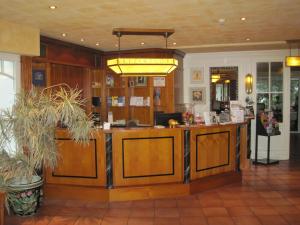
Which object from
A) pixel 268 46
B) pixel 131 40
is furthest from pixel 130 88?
pixel 268 46

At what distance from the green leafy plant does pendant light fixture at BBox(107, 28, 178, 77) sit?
131 cm

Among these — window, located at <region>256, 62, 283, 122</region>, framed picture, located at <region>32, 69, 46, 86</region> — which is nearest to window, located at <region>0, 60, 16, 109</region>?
framed picture, located at <region>32, 69, 46, 86</region>

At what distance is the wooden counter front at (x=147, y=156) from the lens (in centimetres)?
493

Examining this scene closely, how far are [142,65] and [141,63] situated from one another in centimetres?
6

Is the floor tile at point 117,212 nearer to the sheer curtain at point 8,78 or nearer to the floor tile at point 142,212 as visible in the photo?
the floor tile at point 142,212

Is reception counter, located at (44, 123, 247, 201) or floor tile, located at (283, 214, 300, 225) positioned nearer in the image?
floor tile, located at (283, 214, 300, 225)

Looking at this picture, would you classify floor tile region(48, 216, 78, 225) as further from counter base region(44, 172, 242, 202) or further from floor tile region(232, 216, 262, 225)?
floor tile region(232, 216, 262, 225)

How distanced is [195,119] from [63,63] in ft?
9.80

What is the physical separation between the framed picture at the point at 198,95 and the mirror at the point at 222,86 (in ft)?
0.67

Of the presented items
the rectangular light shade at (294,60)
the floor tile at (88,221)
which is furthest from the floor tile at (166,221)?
the rectangular light shade at (294,60)

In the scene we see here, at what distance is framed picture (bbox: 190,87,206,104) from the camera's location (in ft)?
27.7

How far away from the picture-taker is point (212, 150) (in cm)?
549

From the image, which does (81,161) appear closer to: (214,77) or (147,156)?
(147,156)

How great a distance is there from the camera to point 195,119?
575 cm
